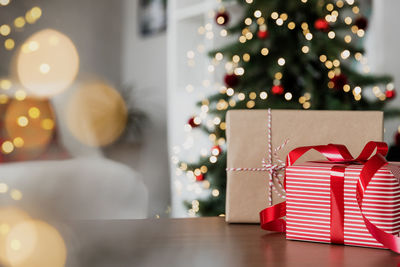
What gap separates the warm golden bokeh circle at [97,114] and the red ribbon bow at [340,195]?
3.27 m

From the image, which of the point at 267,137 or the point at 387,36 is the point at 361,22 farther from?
the point at 267,137

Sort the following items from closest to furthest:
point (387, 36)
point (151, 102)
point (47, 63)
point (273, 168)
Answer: point (273, 168)
point (387, 36)
point (47, 63)
point (151, 102)

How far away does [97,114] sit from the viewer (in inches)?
161

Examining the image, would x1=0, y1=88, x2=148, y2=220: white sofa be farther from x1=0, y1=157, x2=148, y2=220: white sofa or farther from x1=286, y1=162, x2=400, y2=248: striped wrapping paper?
x1=286, y1=162, x2=400, y2=248: striped wrapping paper

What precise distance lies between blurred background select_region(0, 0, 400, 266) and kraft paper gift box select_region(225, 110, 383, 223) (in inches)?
11.5

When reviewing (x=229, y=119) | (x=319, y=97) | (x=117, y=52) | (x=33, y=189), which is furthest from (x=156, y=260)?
(x=117, y=52)

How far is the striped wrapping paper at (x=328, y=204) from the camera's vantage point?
23.6 inches

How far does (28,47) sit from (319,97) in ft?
9.25

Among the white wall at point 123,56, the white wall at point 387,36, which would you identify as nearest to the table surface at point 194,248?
the white wall at point 387,36

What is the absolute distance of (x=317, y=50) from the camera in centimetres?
179

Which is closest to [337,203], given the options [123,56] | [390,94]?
[390,94]

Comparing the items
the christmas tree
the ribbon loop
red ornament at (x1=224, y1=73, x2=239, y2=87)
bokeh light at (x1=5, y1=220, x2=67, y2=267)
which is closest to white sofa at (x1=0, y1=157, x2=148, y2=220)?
the christmas tree

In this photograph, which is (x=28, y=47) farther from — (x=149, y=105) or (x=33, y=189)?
(x=33, y=189)

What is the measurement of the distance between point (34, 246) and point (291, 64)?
138 cm
